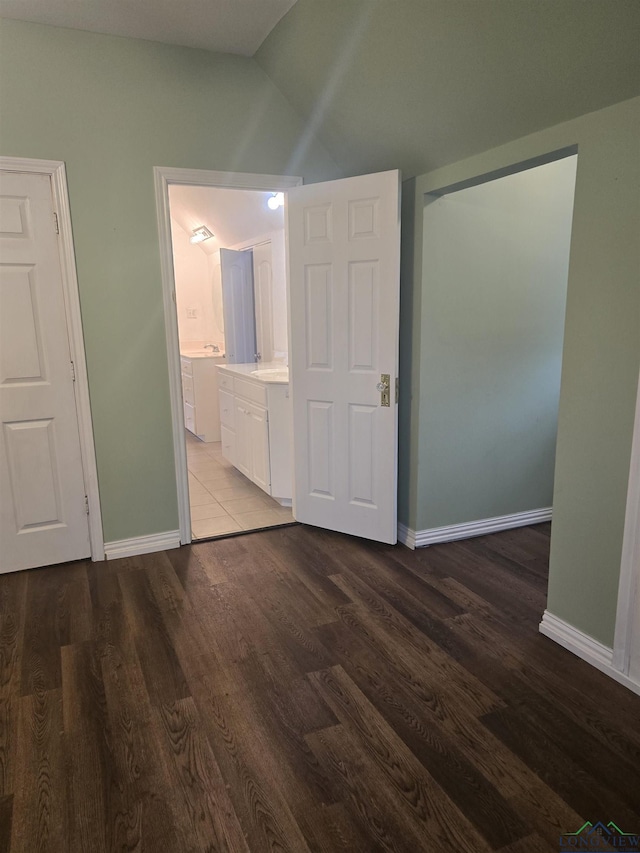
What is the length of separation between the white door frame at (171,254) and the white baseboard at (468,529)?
1325 millimetres

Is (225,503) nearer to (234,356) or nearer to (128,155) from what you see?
(234,356)

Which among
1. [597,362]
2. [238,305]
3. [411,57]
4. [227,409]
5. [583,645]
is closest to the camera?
[597,362]

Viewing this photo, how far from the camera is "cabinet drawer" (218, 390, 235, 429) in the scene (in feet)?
15.2

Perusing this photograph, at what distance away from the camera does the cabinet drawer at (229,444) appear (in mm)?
4664

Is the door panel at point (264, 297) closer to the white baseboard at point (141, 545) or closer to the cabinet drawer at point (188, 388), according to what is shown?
the cabinet drawer at point (188, 388)

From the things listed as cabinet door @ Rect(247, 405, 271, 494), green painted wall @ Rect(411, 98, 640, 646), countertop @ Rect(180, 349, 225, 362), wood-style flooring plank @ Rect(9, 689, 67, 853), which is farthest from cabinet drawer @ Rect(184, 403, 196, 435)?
green painted wall @ Rect(411, 98, 640, 646)

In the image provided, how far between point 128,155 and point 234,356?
281 centimetres

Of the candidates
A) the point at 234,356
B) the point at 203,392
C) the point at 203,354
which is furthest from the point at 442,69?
the point at 203,354

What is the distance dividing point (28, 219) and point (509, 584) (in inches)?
119

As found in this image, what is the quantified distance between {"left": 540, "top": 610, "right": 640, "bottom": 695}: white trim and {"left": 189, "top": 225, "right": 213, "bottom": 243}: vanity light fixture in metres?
5.06

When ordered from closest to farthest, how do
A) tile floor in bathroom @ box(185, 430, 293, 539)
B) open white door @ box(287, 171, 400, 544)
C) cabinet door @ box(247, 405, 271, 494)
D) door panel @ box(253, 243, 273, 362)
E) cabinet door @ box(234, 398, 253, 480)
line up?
open white door @ box(287, 171, 400, 544) < tile floor in bathroom @ box(185, 430, 293, 539) < cabinet door @ box(247, 405, 271, 494) < cabinet door @ box(234, 398, 253, 480) < door panel @ box(253, 243, 273, 362)

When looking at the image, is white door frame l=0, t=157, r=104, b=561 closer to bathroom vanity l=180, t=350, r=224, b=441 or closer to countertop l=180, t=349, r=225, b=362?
bathroom vanity l=180, t=350, r=224, b=441

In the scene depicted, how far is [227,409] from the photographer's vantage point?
473 cm

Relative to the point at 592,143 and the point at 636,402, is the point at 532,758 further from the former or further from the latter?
the point at 592,143
